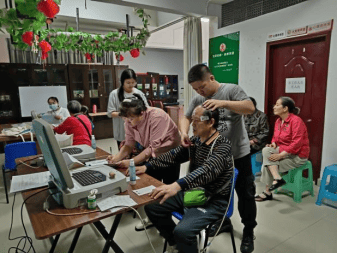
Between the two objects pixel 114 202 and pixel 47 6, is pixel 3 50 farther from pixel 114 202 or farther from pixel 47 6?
pixel 114 202

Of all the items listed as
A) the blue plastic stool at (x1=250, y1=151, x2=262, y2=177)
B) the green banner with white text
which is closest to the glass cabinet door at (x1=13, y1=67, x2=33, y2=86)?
the green banner with white text

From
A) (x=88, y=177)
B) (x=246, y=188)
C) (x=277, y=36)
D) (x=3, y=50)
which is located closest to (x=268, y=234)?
(x=246, y=188)

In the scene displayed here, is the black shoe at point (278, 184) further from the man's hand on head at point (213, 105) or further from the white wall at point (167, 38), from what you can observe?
the white wall at point (167, 38)

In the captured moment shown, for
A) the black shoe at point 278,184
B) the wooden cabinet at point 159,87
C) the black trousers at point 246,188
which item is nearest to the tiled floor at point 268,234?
Result: the black shoe at point 278,184

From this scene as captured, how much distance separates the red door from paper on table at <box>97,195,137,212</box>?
2825mm

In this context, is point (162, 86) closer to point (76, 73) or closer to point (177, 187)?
point (76, 73)

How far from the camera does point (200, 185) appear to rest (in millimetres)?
1543

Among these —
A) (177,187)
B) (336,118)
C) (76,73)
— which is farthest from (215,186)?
(76,73)

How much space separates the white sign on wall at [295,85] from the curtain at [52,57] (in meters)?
4.82

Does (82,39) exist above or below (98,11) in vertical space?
below

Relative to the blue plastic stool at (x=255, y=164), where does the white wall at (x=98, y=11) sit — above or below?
above

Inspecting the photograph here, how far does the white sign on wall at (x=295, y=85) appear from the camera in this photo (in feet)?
10.7

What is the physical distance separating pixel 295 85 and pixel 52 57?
5.45 metres

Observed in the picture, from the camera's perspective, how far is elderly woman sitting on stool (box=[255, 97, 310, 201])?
2.81 m
